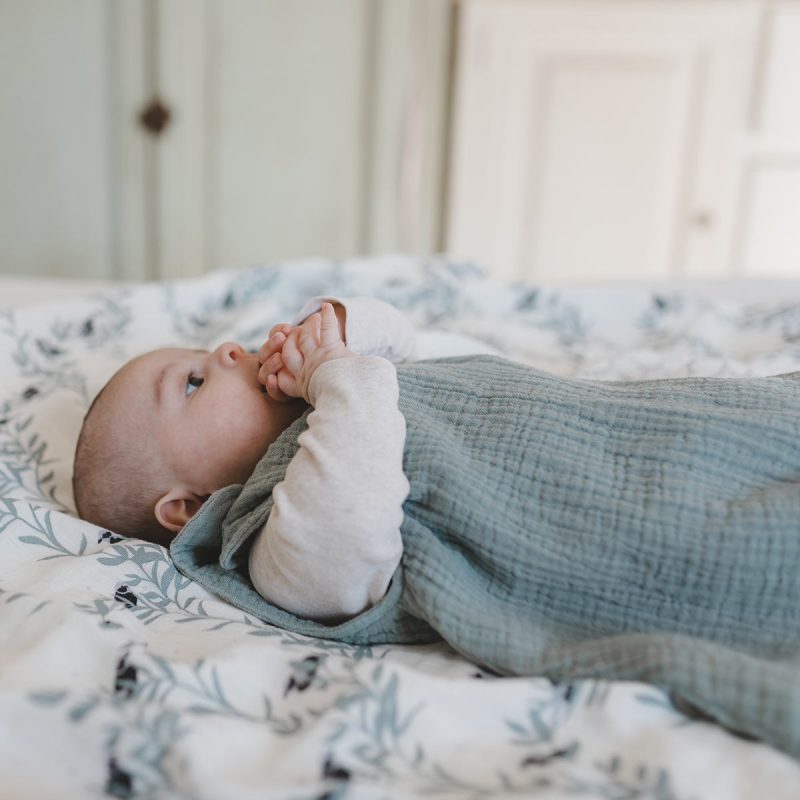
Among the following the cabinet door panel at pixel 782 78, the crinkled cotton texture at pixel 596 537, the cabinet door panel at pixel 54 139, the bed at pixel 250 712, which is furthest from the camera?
the cabinet door panel at pixel 782 78

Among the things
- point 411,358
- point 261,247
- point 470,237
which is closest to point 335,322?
point 411,358

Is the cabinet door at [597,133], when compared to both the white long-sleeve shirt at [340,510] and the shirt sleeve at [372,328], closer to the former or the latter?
the shirt sleeve at [372,328]

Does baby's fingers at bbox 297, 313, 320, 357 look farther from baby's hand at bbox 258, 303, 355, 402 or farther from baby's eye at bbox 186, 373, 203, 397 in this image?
baby's eye at bbox 186, 373, 203, 397

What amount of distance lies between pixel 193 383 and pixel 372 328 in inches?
7.6

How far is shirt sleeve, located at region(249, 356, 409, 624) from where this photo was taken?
592mm

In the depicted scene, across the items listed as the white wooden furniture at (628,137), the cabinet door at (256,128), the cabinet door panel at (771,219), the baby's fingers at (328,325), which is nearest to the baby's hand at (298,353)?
the baby's fingers at (328,325)

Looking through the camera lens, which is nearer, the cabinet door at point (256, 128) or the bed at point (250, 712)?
the bed at point (250, 712)

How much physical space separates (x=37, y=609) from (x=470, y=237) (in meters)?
2.38

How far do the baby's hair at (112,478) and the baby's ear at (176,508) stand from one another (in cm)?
1

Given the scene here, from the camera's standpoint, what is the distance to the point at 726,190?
8.88ft

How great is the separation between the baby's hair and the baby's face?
2cm

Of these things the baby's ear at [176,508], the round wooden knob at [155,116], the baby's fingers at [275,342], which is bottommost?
the baby's ear at [176,508]

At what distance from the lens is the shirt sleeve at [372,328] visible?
0.83m

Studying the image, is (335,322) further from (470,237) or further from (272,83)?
(470,237)
